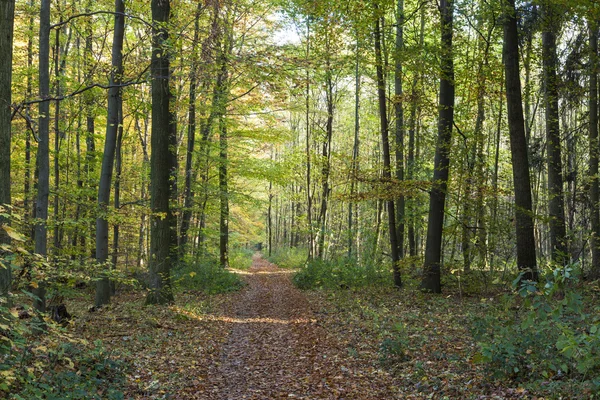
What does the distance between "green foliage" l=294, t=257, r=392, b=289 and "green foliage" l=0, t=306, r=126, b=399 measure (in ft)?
32.7

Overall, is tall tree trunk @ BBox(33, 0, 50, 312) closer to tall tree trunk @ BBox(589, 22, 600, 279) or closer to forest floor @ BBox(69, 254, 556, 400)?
forest floor @ BBox(69, 254, 556, 400)

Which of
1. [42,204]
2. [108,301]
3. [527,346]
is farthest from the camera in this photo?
[108,301]

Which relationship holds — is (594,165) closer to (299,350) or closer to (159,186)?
(299,350)

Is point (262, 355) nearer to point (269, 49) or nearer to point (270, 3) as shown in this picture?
point (269, 49)

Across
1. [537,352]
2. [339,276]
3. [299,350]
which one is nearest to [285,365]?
[299,350]

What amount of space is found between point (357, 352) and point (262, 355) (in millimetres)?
1693

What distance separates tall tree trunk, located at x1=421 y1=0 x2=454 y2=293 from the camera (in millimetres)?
11266

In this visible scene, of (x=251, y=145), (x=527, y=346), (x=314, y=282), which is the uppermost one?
(x=251, y=145)

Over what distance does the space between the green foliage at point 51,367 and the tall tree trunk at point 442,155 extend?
8484 mm

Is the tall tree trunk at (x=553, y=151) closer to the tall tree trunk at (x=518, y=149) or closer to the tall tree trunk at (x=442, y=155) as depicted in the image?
the tall tree trunk at (x=518, y=149)

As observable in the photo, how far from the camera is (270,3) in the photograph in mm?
17453

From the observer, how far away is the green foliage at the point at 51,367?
401 cm

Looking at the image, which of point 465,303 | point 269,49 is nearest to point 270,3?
point 269,49

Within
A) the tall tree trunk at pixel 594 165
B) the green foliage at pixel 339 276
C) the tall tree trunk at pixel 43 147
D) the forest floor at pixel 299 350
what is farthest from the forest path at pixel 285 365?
the tall tree trunk at pixel 594 165
